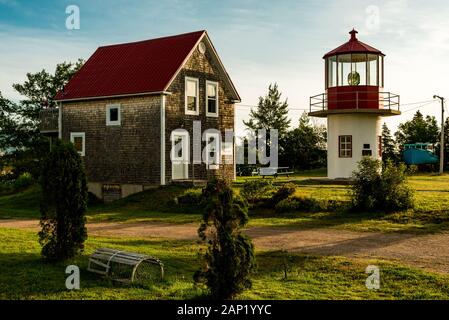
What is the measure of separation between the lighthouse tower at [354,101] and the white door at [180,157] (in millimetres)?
7581

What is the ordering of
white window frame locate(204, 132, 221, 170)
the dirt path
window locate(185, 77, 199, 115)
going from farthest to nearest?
white window frame locate(204, 132, 221, 170) → window locate(185, 77, 199, 115) → the dirt path

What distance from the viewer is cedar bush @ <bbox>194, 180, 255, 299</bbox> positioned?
8.96 m

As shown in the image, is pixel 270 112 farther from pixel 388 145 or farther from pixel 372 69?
pixel 372 69

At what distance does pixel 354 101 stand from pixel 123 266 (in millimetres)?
19756

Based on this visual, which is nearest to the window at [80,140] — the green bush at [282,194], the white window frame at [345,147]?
the green bush at [282,194]

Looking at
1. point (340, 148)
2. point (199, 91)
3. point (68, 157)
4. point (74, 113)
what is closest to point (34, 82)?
point (74, 113)

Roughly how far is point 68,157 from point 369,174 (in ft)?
41.3

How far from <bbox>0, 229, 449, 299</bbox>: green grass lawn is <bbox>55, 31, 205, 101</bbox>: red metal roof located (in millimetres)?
17026

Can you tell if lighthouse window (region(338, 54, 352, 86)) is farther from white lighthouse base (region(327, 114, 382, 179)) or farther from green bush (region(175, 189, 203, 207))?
Result: green bush (region(175, 189, 203, 207))

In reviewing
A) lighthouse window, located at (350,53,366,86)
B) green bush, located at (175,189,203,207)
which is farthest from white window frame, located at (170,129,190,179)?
lighthouse window, located at (350,53,366,86)

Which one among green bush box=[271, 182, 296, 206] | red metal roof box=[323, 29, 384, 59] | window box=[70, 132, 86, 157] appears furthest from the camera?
window box=[70, 132, 86, 157]

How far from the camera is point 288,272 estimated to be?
11898 millimetres

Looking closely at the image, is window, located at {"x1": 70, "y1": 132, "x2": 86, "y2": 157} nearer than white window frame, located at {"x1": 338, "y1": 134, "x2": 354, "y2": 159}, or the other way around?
white window frame, located at {"x1": 338, "y1": 134, "x2": 354, "y2": 159}

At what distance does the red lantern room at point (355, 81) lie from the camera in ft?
93.1
